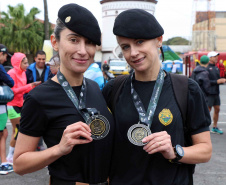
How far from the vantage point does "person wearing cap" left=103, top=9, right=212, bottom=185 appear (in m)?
1.79

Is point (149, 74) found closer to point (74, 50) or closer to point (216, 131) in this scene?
point (74, 50)

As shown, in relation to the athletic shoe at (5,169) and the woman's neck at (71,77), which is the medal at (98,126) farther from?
the athletic shoe at (5,169)

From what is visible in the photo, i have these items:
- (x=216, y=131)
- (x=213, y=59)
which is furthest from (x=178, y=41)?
(x=216, y=131)

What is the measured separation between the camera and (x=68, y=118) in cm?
173

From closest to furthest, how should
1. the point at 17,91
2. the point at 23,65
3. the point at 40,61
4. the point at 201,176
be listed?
1. the point at 201,176
2. the point at 17,91
3. the point at 23,65
4. the point at 40,61

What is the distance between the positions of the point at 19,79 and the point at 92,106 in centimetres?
407

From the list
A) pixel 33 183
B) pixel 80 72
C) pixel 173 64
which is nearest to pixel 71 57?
pixel 80 72

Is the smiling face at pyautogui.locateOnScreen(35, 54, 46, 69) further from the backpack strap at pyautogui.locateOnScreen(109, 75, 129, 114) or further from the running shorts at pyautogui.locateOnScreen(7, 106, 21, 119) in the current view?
the backpack strap at pyautogui.locateOnScreen(109, 75, 129, 114)

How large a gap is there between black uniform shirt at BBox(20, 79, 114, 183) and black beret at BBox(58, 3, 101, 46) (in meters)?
0.35

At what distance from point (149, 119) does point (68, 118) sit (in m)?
0.48

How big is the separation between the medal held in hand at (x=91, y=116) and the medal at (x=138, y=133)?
0.46ft

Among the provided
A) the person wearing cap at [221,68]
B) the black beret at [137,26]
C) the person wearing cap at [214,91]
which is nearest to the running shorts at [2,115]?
the black beret at [137,26]

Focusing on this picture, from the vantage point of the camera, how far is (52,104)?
1.71m

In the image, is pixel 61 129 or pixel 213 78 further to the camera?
pixel 213 78
